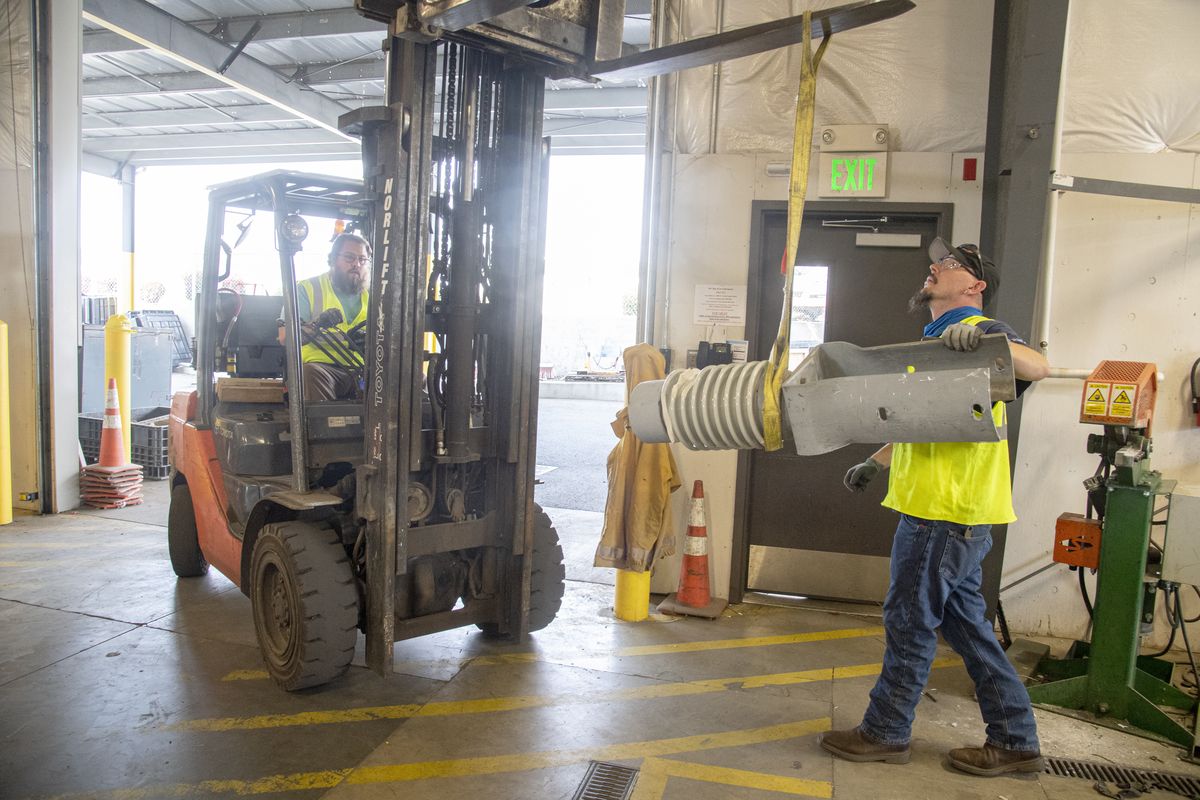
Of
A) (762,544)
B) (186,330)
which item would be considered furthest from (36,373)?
(186,330)

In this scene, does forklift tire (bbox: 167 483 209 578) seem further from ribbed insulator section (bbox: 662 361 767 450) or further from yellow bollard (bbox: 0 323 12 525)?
ribbed insulator section (bbox: 662 361 767 450)

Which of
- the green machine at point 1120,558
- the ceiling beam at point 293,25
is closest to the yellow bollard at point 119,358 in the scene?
the ceiling beam at point 293,25

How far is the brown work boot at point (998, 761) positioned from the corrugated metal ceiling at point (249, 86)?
8132 millimetres

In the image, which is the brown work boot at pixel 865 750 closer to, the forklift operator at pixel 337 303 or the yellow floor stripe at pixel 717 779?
the yellow floor stripe at pixel 717 779

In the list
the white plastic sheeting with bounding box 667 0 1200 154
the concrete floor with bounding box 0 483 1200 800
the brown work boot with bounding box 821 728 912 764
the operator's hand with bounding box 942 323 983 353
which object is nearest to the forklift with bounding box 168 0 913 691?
the concrete floor with bounding box 0 483 1200 800

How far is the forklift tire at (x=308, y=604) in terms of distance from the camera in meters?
3.78

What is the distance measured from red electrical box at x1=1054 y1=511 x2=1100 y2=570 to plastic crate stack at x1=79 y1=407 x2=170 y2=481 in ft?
27.9

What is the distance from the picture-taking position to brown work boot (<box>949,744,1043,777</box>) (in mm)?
3426

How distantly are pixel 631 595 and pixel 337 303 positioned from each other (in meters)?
2.51

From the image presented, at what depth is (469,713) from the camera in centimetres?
383

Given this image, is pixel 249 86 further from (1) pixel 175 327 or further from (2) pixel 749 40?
(1) pixel 175 327

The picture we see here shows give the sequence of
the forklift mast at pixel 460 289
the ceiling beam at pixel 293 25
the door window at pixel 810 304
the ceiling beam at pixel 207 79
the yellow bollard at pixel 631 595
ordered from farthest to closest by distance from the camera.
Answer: the ceiling beam at pixel 207 79
the ceiling beam at pixel 293 25
the door window at pixel 810 304
the yellow bollard at pixel 631 595
the forklift mast at pixel 460 289

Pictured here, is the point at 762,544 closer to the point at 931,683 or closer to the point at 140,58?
the point at 931,683

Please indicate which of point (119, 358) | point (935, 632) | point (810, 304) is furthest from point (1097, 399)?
point (119, 358)
